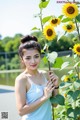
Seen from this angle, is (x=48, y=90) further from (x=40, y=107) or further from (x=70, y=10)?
(x=70, y=10)

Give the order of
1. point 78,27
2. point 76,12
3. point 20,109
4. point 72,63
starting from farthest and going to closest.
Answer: point 72,63
point 78,27
point 76,12
point 20,109

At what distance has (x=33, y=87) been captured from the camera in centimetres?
227

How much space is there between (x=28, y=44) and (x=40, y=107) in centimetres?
39

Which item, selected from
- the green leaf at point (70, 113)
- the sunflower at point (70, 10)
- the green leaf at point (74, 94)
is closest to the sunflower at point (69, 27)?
the sunflower at point (70, 10)

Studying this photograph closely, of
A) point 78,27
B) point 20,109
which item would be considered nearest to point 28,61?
point 20,109

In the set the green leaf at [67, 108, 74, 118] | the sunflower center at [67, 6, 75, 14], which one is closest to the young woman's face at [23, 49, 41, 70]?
the sunflower center at [67, 6, 75, 14]

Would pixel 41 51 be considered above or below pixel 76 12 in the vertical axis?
below

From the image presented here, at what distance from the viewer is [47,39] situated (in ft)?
7.93

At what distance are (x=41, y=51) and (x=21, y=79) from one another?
260 millimetres

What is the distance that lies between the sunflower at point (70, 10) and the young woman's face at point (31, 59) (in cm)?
31

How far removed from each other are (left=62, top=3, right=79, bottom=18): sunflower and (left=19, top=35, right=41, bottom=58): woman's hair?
0.85 ft

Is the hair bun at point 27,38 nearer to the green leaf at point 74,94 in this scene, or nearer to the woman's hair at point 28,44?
the woman's hair at point 28,44

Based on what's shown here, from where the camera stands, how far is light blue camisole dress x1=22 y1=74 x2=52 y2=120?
2.27 m

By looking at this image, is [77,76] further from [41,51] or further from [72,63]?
[41,51]
